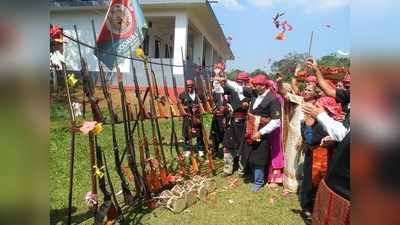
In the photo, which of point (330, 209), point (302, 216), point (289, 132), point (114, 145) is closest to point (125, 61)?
point (289, 132)

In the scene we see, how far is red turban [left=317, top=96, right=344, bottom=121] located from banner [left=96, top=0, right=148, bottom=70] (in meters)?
2.51

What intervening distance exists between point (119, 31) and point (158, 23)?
12.9 metres

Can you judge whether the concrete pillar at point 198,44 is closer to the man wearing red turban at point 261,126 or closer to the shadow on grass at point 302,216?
the man wearing red turban at point 261,126

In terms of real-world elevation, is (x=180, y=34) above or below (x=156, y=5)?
below

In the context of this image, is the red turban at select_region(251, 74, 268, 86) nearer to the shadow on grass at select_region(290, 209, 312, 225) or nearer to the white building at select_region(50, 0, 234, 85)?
the shadow on grass at select_region(290, 209, 312, 225)

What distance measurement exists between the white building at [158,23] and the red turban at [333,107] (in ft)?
33.1

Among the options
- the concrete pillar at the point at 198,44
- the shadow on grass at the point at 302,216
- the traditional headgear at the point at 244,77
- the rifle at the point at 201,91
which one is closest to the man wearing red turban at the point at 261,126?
the shadow on grass at the point at 302,216

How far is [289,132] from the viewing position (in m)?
5.70

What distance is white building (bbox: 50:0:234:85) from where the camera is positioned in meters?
14.3

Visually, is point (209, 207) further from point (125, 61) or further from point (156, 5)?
point (156, 5)

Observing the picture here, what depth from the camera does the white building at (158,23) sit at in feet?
46.9

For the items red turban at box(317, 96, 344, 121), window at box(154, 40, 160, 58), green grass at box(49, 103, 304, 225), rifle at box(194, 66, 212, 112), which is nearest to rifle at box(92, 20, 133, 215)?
green grass at box(49, 103, 304, 225)
